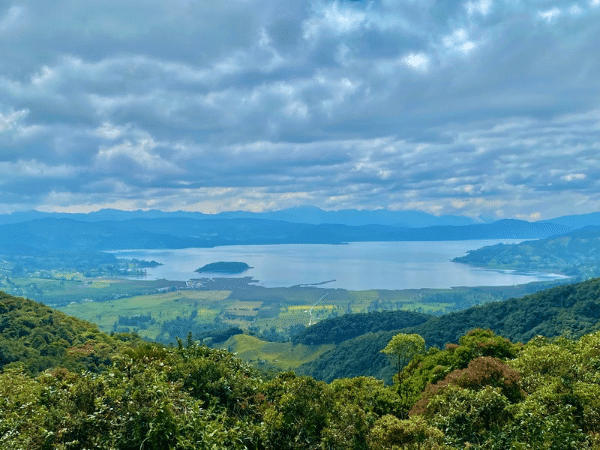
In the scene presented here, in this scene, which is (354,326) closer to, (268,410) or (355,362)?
(355,362)

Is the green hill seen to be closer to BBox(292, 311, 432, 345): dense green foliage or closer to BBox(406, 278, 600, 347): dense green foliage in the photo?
BBox(406, 278, 600, 347): dense green foliage

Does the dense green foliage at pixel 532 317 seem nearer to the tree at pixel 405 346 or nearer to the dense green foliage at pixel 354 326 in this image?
the dense green foliage at pixel 354 326

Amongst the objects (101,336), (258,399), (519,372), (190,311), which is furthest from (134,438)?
(190,311)

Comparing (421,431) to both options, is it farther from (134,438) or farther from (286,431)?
(134,438)

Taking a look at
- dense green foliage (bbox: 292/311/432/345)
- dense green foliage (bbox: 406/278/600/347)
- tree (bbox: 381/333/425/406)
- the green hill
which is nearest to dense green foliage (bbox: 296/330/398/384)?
dense green foliage (bbox: 406/278/600/347)

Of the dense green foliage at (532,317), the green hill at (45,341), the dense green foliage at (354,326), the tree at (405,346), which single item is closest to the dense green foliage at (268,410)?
the tree at (405,346)

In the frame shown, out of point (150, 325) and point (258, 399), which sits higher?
point (258, 399)

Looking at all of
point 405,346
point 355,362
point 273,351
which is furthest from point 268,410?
point 273,351
